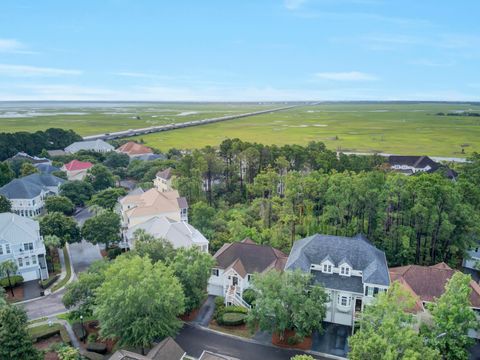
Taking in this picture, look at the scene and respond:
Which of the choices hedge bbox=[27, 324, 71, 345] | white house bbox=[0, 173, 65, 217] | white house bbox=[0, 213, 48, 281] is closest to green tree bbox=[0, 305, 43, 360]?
hedge bbox=[27, 324, 71, 345]

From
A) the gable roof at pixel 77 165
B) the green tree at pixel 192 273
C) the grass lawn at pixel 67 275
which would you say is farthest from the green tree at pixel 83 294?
the gable roof at pixel 77 165

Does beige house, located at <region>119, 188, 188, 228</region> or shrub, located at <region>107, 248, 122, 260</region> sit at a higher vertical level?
beige house, located at <region>119, 188, 188, 228</region>

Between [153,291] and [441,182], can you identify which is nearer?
[153,291]

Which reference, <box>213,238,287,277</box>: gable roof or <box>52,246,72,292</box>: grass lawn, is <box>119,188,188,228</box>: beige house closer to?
<box>52,246,72,292</box>: grass lawn

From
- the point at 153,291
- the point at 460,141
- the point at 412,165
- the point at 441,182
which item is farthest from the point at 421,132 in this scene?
the point at 153,291

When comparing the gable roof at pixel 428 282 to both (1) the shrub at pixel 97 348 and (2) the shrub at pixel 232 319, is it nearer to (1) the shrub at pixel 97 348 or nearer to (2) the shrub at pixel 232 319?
(2) the shrub at pixel 232 319

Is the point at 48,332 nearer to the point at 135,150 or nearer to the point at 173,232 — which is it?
the point at 173,232

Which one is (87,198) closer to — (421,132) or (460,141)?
(460,141)
